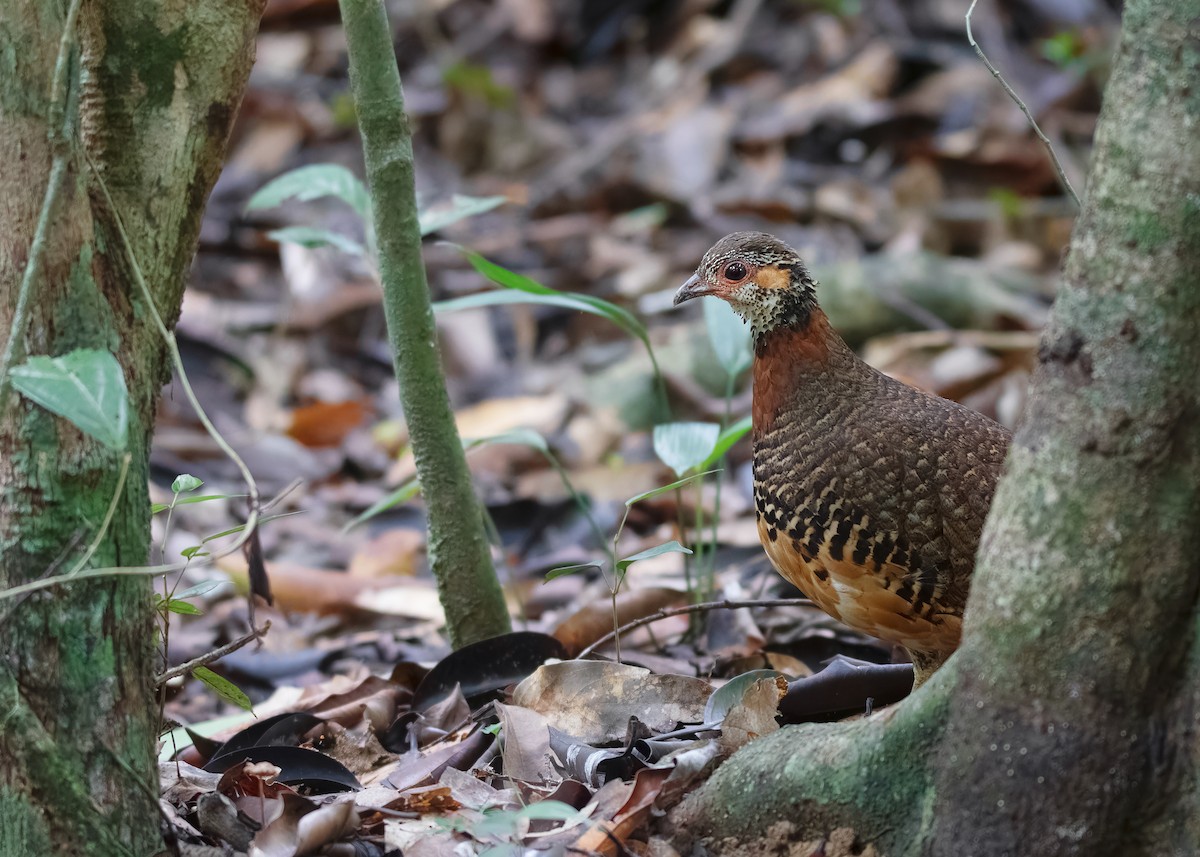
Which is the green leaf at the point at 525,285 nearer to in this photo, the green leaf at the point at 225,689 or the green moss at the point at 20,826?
the green leaf at the point at 225,689

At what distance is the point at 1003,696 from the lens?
1.96 m

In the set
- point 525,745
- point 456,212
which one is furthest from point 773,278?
point 525,745

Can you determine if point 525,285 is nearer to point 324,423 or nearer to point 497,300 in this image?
point 497,300

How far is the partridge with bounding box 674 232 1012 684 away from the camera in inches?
112

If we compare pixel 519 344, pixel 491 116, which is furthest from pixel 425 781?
pixel 491 116

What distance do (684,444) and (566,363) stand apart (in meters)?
4.35

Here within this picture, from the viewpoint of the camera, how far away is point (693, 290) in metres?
3.33

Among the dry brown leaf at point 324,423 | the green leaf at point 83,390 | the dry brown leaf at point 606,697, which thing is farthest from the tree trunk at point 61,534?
the dry brown leaf at point 324,423

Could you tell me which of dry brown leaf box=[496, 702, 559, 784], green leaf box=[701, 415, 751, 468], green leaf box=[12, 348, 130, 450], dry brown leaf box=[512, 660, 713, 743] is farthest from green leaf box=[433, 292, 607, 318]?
green leaf box=[12, 348, 130, 450]

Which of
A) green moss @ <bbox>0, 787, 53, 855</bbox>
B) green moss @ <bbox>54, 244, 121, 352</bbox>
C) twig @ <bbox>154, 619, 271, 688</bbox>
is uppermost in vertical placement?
green moss @ <bbox>54, 244, 121, 352</bbox>

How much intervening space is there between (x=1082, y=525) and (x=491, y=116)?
802 cm

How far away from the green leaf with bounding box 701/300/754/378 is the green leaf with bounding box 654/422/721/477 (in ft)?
1.10

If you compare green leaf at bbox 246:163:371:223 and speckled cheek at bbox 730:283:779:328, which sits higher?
green leaf at bbox 246:163:371:223

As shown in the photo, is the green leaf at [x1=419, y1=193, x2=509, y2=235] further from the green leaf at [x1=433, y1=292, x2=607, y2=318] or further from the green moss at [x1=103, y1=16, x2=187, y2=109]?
the green moss at [x1=103, y1=16, x2=187, y2=109]
